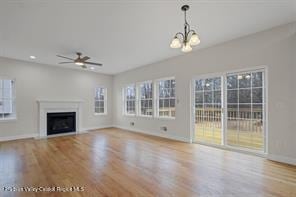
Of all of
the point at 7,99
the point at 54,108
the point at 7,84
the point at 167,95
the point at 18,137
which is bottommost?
the point at 18,137

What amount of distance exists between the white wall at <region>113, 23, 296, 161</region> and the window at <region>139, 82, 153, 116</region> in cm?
115

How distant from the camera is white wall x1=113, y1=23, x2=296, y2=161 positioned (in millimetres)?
3508

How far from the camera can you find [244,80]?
4.26 metres

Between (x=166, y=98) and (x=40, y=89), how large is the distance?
4852 mm

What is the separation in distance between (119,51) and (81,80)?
11.1 feet

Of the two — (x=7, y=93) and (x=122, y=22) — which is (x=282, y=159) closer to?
(x=122, y=22)

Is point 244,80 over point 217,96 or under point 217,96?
over

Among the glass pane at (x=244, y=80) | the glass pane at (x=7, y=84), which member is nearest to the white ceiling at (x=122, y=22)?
the glass pane at (x=244, y=80)

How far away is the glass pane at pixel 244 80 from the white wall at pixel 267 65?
0.24 metres

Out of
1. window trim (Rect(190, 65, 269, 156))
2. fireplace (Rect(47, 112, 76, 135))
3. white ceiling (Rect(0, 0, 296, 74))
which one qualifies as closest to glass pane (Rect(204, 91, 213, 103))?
window trim (Rect(190, 65, 269, 156))

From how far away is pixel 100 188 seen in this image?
2.60 metres

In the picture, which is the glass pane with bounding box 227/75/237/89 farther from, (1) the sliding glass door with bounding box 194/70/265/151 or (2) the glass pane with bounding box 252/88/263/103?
(2) the glass pane with bounding box 252/88/263/103

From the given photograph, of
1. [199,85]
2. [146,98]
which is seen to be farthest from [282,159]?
[146,98]

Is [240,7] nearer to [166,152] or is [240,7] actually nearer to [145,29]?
[145,29]
